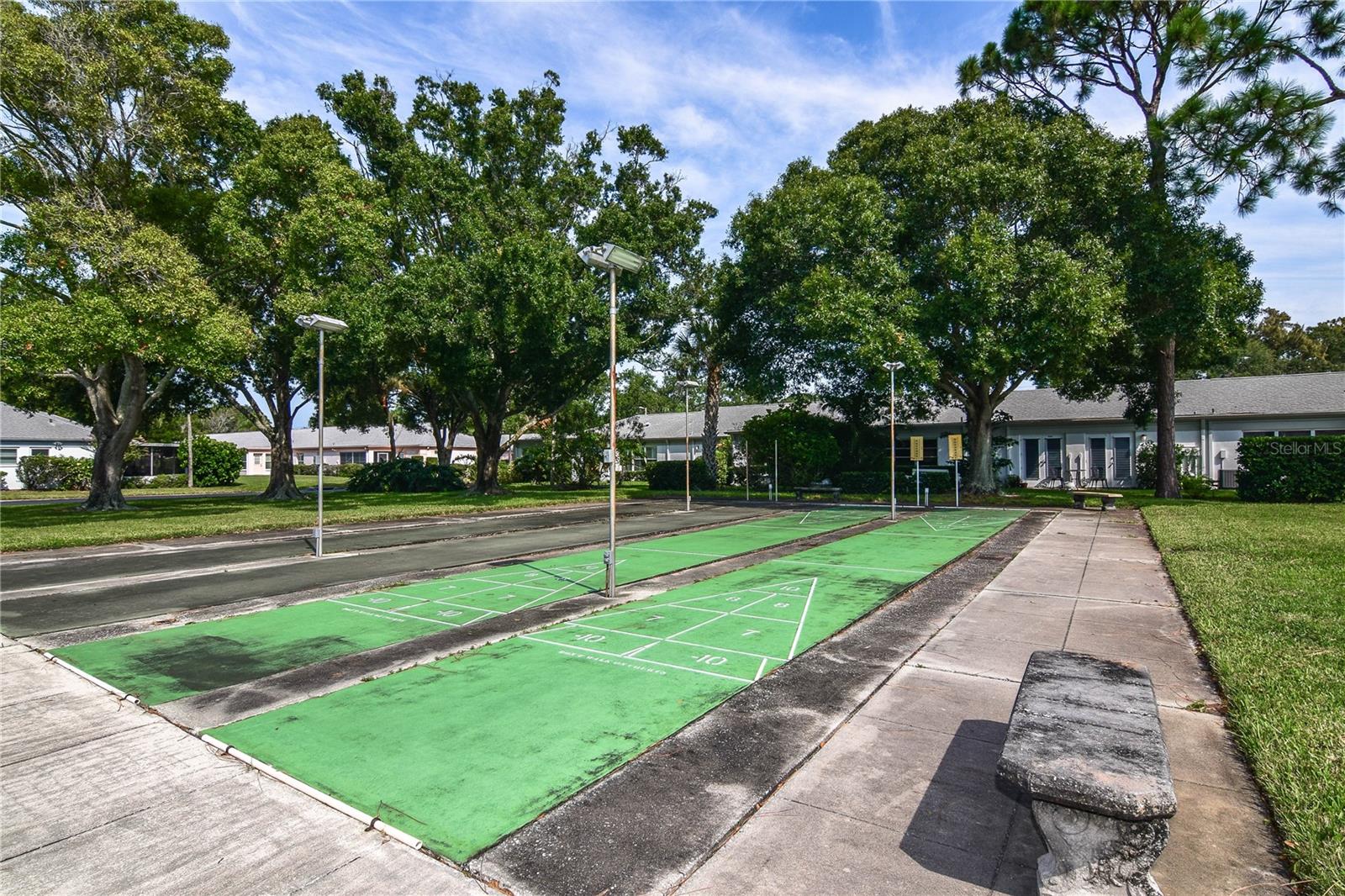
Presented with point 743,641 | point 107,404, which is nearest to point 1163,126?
point 743,641

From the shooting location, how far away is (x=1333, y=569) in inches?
392

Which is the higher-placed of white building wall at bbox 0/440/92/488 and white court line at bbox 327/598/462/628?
white building wall at bbox 0/440/92/488

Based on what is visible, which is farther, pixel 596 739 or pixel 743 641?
pixel 743 641

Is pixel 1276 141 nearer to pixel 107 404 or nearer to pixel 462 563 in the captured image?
pixel 462 563

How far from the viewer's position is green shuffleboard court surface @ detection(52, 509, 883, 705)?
6602 mm

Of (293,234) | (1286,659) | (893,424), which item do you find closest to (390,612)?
(1286,659)

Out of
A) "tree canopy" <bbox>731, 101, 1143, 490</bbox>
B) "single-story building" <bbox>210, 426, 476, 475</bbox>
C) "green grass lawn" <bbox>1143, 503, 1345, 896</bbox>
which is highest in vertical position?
"tree canopy" <bbox>731, 101, 1143, 490</bbox>

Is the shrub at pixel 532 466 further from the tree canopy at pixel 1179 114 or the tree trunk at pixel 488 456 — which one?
the tree canopy at pixel 1179 114

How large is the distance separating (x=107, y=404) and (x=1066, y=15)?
38.1m

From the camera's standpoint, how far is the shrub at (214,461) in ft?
152

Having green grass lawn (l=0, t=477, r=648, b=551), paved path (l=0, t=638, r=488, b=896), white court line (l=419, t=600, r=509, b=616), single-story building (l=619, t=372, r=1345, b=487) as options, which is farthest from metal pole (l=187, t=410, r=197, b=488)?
paved path (l=0, t=638, r=488, b=896)

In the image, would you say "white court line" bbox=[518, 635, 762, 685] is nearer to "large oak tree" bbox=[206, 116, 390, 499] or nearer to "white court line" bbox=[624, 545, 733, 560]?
"white court line" bbox=[624, 545, 733, 560]

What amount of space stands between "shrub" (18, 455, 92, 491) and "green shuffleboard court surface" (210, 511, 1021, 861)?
1874 inches

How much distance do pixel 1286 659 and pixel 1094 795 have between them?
5029mm
